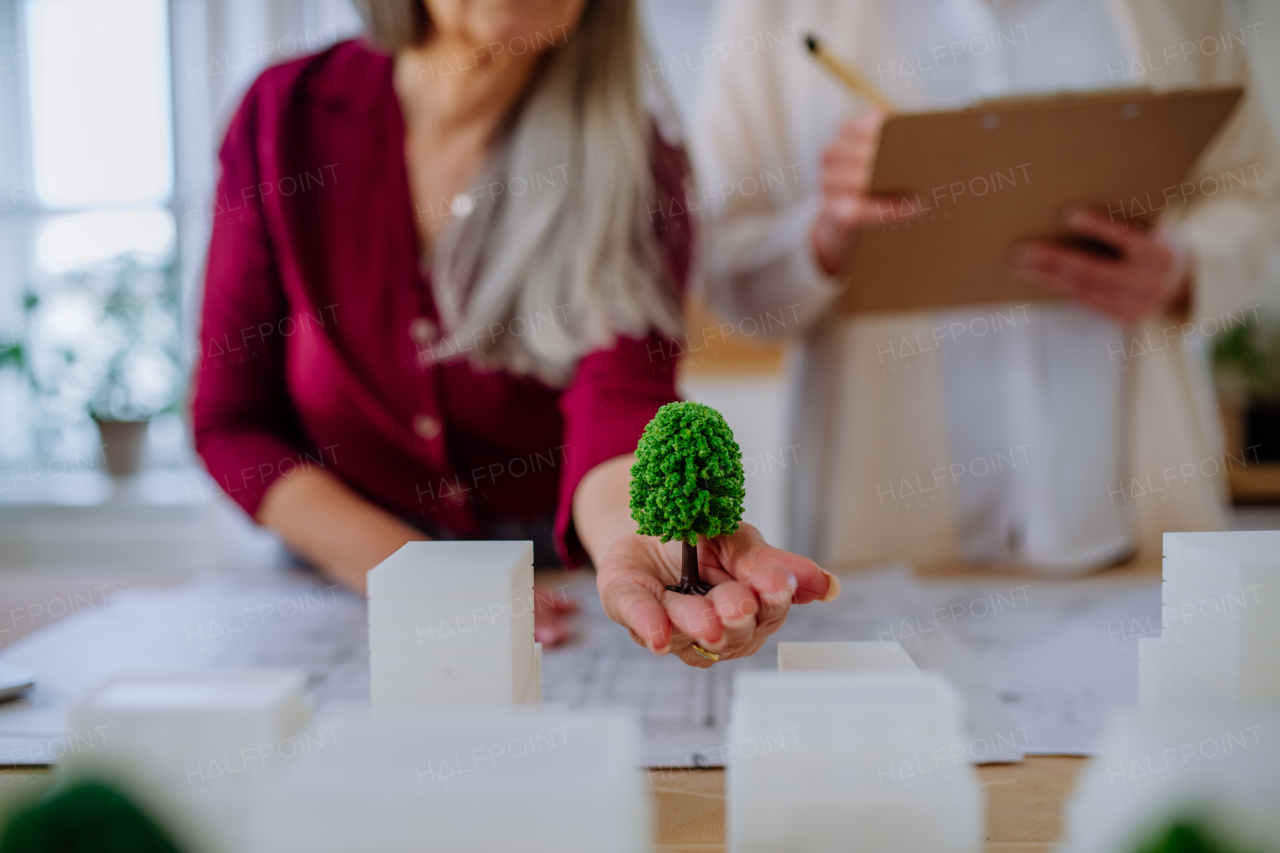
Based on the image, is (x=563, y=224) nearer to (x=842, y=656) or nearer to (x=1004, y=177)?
(x=1004, y=177)

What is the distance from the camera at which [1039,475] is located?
1461 millimetres

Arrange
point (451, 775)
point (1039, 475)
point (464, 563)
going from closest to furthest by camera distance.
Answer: point (451, 775) → point (464, 563) → point (1039, 475)

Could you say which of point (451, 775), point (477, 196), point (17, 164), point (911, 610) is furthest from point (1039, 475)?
point (17, 164)

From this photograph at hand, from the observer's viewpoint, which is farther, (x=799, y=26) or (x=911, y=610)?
(x=799, y=26)

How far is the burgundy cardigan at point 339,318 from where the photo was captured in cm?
116

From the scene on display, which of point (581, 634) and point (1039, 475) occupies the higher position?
point (1039, 475)

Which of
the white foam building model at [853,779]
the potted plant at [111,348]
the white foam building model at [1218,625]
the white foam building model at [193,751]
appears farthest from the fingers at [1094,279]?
the potted plant at [111,348]

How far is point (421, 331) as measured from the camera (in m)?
1.16

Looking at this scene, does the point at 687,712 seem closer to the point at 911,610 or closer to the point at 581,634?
the point at 581,634

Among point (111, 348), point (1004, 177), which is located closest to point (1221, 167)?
point (1004, 177)

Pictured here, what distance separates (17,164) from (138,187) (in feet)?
1.38

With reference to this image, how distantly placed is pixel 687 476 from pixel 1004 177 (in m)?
0.69

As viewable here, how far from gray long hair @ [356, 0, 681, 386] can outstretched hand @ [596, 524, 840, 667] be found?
0.52 m

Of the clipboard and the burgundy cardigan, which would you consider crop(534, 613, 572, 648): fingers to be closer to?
the burgundy cardigan
